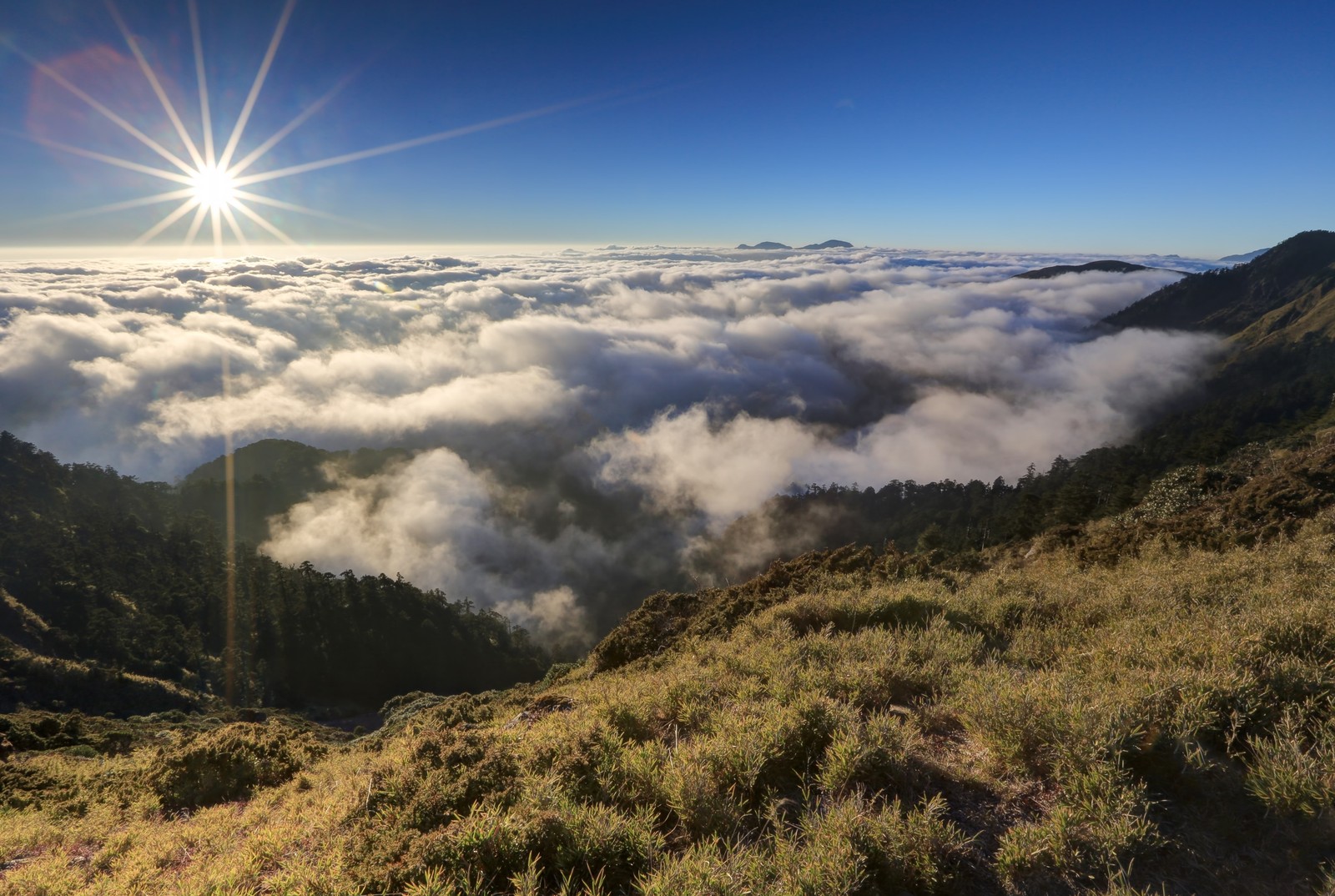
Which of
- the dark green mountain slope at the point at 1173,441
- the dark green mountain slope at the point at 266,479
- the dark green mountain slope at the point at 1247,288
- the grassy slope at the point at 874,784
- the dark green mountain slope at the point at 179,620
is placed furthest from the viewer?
the dark green mountain slope at the point at 1247,288

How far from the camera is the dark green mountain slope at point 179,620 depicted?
158 ft

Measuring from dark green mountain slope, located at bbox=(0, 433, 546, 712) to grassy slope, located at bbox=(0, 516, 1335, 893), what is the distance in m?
55.7

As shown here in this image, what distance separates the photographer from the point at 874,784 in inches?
168

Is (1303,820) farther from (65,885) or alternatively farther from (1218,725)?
(65,885)

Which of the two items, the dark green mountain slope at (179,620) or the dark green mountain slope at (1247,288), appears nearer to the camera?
the dark green mountain slope at (179,620)

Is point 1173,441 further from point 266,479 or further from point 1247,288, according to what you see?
point 266,479

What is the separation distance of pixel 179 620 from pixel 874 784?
80079 millimetres

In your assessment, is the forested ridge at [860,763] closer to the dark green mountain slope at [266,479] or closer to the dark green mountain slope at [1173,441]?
the dark green mountain slope at [1173,441]

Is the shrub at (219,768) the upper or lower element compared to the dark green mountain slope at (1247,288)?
lower

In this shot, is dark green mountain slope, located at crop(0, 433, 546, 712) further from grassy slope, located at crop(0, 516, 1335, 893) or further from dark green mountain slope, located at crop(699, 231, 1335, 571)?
grassy slope, located at crop(0, 516, 1335, 893)

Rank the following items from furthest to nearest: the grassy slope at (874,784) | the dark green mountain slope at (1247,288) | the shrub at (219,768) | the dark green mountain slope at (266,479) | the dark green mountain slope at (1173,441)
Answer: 1. the dark green mountain slope at (1247,288)
2. the dark green mountain slope at (266,479)
3. the dark green mountain slope at (1173,441)
4. the shrub at (219,768)
5. the grassy slope at (874,784)

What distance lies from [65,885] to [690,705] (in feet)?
20.8

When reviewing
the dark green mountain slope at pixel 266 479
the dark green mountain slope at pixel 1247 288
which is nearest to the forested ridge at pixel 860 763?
the dark green mountain slope at pixel 266 479

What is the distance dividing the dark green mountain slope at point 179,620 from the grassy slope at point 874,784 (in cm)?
5571
